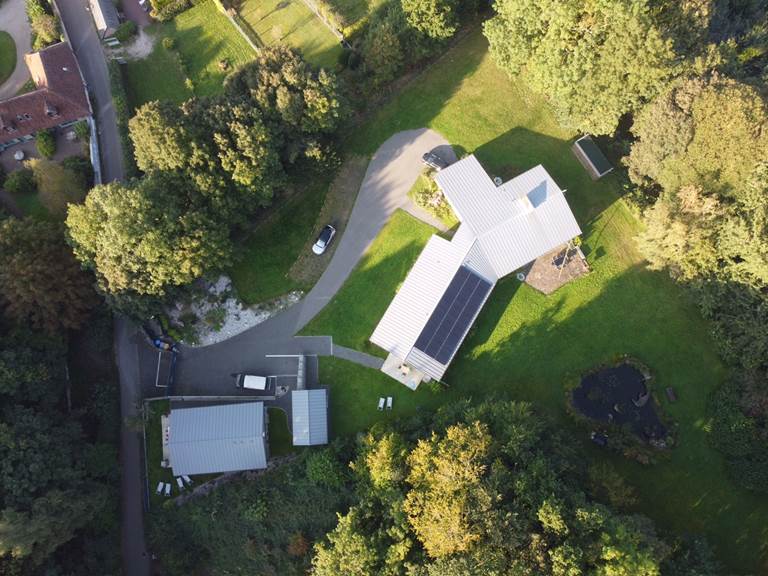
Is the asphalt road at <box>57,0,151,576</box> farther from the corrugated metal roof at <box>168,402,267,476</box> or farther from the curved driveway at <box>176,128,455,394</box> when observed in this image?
the corrugated metal roof at <box>168,402,267,476</box>

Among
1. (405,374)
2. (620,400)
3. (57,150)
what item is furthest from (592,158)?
(57,150)

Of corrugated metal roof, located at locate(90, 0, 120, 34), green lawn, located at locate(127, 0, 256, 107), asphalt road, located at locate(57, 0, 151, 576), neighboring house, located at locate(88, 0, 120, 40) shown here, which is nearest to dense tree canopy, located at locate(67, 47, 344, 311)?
asphalt road, located at locate(57, 0, 151, 576)

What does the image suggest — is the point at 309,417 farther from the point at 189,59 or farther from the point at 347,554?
the point at 189,59

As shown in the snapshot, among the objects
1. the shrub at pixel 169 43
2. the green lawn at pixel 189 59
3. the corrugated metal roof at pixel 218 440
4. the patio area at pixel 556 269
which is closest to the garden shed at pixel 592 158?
the patio area at pixel 556 269

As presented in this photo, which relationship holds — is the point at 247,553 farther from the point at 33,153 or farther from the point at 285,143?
the point at 33,153

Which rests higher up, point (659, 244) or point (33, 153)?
point (33, 153)

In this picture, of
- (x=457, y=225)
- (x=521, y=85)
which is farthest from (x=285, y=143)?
(x=521, y=85)
